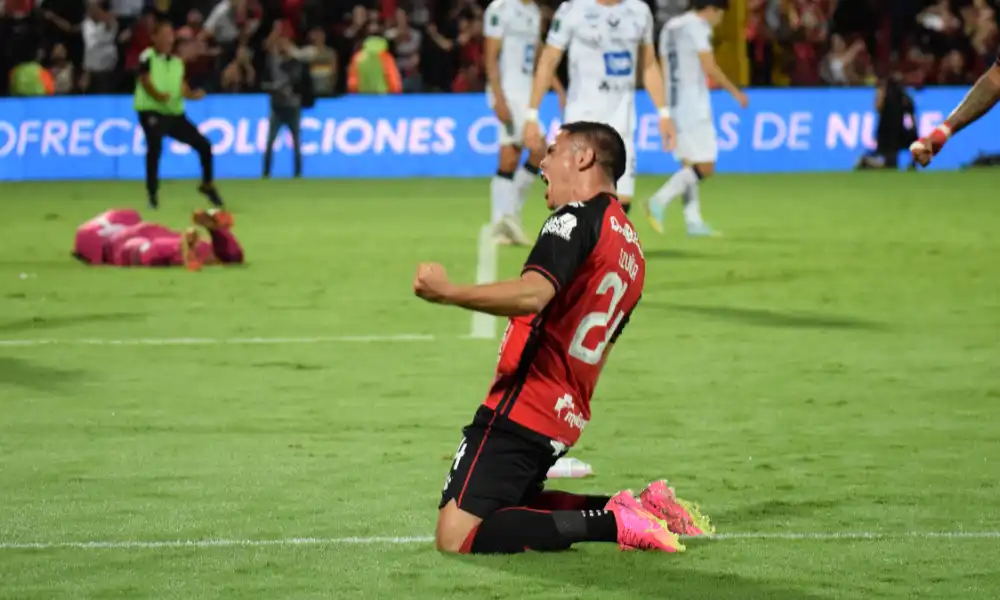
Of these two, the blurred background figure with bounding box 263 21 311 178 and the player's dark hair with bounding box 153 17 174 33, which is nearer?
the player's dark hair with bounding box 153 17 174 33

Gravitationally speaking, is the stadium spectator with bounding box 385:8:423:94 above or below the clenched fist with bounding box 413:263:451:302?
below

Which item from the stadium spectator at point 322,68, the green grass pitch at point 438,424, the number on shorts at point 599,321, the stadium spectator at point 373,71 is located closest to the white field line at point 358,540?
the green grass pitch at point 438,424

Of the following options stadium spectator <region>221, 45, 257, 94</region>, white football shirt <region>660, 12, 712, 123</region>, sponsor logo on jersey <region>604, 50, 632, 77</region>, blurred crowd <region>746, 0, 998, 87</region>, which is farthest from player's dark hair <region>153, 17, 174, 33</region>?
blurred crowd <region>746, 0, 998, 87</region>

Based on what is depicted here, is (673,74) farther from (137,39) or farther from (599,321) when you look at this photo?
(137,39)

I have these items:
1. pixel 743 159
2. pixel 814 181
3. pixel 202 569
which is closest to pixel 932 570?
pixel 202 569

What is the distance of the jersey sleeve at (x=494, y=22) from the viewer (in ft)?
57.7

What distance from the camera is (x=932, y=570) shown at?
578cm

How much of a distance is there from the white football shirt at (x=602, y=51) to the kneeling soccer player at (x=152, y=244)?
10.0ft

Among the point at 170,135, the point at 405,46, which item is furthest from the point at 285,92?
the point at 170,135

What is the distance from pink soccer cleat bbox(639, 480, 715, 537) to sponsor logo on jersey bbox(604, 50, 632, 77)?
8.74 meters

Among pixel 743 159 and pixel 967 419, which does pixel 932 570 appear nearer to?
pixel 967 419

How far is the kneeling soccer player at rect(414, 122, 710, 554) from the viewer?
6.02 meters

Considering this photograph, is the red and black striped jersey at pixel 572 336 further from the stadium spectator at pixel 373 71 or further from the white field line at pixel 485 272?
the stadium spectator at pixel 373 71

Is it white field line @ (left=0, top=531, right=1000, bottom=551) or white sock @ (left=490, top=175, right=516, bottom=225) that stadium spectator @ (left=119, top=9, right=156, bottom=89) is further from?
white field line @ (left=0, top=531, right=1000, bottom=551)
